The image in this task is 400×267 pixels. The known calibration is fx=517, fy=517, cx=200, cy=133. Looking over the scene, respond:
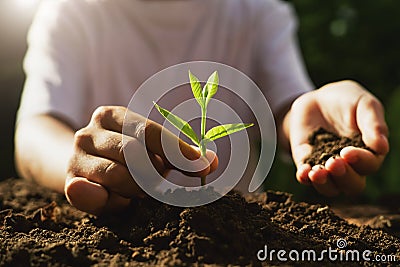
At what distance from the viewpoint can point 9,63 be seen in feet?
12.5

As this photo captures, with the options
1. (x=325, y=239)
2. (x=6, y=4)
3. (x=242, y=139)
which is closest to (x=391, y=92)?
(x=242, y=139)

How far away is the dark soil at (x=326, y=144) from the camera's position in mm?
1351

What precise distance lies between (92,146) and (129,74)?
1.42 meters

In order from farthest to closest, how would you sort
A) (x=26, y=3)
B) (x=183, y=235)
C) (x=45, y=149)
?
(x=26, y=3) → (x=45, y=149) → (x=183, y=235)

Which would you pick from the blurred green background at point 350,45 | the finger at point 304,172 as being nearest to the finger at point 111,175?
the finger at point 304,172

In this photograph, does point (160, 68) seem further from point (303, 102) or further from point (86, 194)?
point (86, 194)

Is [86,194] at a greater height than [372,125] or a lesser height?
lesser

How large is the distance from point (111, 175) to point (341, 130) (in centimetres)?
75

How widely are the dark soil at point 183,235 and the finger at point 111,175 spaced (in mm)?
47

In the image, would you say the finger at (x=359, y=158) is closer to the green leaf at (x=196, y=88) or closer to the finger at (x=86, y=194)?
the green leaf at (x=196, y=88)

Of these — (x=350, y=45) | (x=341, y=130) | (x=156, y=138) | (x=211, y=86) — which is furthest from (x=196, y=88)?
(x=350, y=45)

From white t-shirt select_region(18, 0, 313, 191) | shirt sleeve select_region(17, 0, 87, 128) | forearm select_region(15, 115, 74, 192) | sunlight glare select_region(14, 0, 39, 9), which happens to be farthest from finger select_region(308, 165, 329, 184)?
sunlight glare select_region(14, 0, 39, 9)

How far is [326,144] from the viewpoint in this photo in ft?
4.67

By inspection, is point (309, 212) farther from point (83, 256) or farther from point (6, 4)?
point (6, 4)
